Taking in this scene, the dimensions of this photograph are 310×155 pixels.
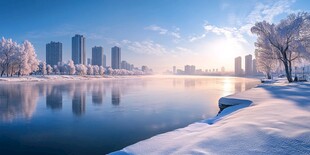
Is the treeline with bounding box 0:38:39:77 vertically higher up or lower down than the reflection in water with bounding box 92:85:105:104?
higher up

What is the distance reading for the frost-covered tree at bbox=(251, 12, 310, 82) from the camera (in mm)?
29984

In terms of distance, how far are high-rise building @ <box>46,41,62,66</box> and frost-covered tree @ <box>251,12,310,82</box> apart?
197288mm

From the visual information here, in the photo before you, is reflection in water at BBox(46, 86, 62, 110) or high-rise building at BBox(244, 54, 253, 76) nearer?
reflection in water at BBox(46, 86, 62, 110)

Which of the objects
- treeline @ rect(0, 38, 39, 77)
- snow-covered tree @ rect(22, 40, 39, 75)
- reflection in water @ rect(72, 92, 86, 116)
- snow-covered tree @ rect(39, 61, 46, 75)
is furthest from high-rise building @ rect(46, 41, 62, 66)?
reflection in water @ rect(72, 92, 86, 116)

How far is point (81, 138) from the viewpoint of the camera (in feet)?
28.3

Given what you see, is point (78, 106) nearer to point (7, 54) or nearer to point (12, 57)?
point (12, 57)

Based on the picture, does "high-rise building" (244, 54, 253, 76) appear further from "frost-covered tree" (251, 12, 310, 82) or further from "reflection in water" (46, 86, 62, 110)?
"reflection in water" (46, 86, 62, 110)

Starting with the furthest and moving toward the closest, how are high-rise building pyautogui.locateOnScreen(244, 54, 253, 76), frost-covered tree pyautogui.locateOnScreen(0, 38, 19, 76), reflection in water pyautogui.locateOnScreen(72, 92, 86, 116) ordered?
high-rise building pyautogui.locateOnScreen(244, 54, 253, 76) → frost-covered tree pyautogui.locateOnScreen(0, 38, 19, 76) → reflection in water pyautogui.locateOnScreen(72, 92, 86, 116)

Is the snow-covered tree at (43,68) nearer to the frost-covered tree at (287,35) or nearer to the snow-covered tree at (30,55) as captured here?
the snow-covered tree at (30,55)

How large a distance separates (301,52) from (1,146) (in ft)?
126

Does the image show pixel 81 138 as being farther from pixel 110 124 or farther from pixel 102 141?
pixel 110 124

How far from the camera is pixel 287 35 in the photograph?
30.3m

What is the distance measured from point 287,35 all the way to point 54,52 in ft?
678

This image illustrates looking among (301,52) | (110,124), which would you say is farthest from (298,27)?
(110,124)
